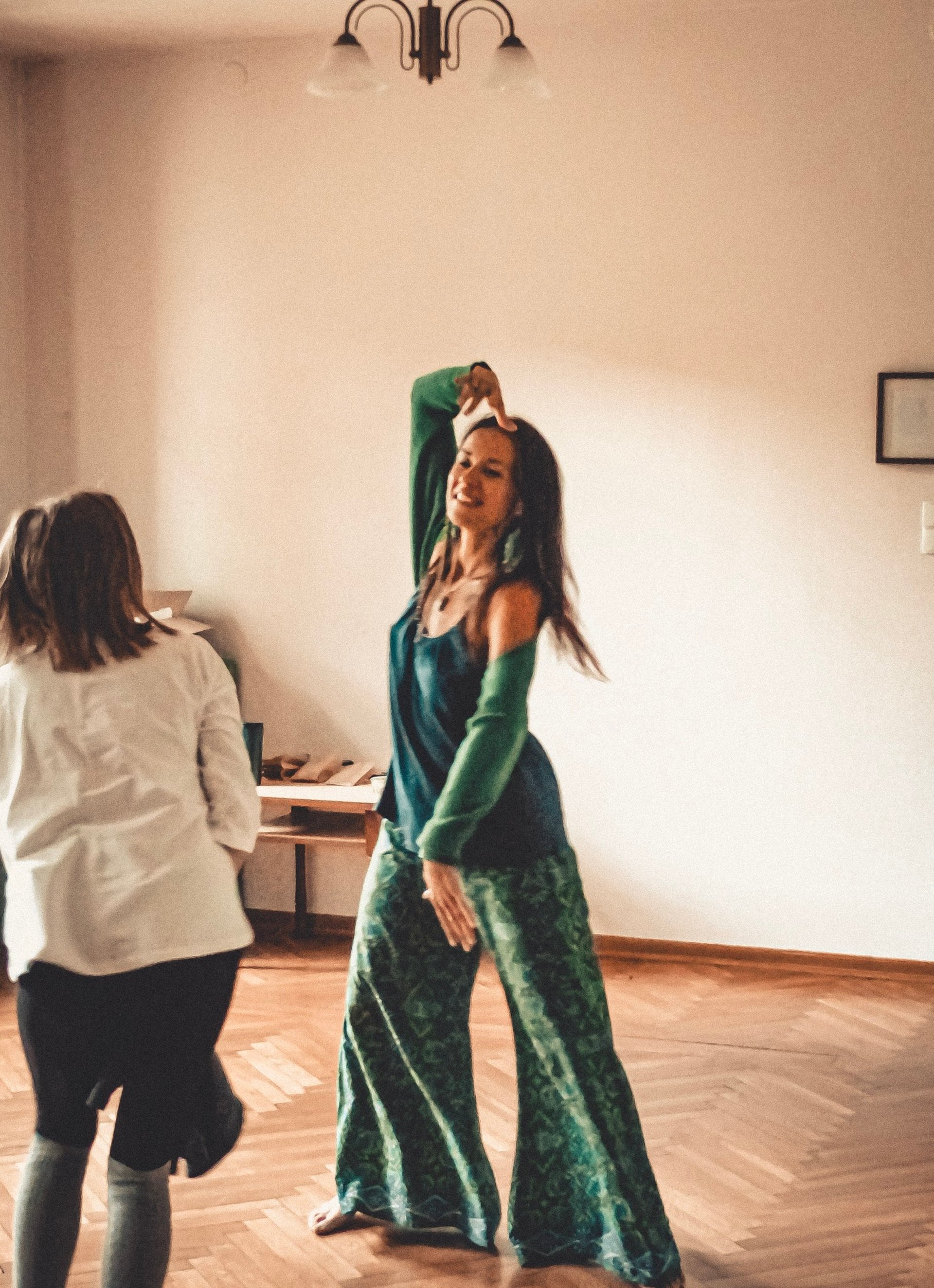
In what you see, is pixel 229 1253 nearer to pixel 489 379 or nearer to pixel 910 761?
pixel 489 379

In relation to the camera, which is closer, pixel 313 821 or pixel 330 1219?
pixel 330 1219

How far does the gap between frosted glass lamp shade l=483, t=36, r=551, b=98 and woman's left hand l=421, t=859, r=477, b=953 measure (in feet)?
6.31

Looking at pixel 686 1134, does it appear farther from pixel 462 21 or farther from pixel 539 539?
pixel 462 21

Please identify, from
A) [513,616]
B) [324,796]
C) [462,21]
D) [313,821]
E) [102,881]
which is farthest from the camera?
[313,821]

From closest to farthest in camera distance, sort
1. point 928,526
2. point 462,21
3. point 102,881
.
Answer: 1. point 102,881
2. point 928,526
3. point 462,21

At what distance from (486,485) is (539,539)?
13cm

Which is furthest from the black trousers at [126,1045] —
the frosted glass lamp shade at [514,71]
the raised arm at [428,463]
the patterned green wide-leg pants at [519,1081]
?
the frosted glass lamp shade at [514,71]

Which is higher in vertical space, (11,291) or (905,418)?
(11,291)

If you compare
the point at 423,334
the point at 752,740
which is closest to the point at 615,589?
the point at 752,740

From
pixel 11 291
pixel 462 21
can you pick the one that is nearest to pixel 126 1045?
pixel 462 21

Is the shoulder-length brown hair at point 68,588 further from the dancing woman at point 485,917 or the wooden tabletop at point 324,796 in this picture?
the wooden tabletop at point 324,796

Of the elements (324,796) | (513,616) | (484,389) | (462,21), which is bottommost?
(324,796)

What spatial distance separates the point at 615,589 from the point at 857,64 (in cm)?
171

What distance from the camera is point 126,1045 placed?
5.86 ft
